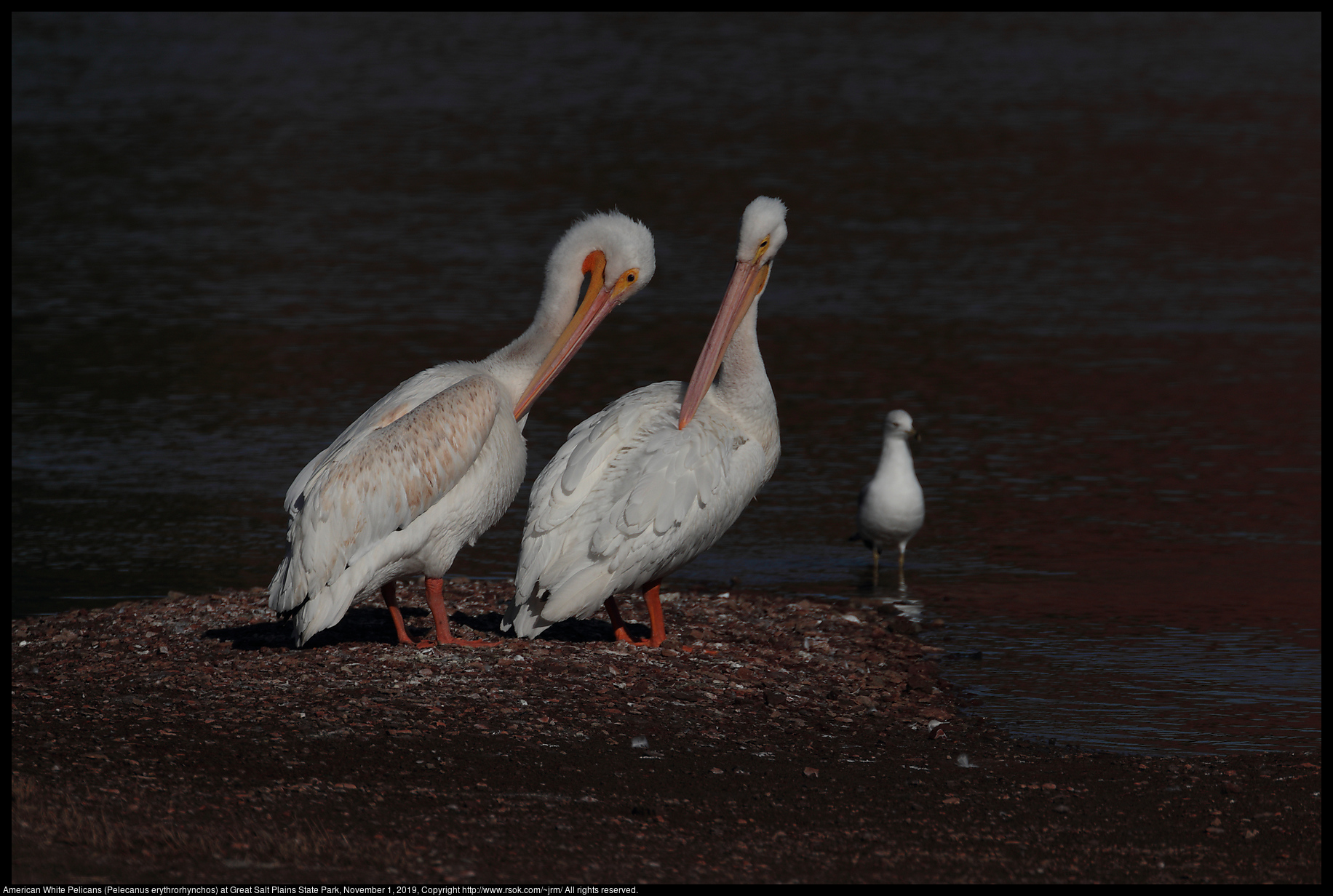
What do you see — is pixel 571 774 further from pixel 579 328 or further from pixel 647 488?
pixel 579 328

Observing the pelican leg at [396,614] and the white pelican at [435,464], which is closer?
the white pelican at [435,464]

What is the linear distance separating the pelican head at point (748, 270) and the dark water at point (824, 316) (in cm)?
172

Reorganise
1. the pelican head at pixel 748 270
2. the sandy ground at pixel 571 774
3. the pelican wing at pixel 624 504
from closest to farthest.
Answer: the sandy ground at pixel 571 774 → the pelican wing at pixel 624 504 → the pelican head at pixel 748 270

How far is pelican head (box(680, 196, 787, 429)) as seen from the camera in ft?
23.4

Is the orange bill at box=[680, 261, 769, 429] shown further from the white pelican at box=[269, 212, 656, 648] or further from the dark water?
the dark water

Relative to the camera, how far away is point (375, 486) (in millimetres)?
6176

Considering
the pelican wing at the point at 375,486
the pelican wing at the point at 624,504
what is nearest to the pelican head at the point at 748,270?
the pelican wing at the point at 624,504

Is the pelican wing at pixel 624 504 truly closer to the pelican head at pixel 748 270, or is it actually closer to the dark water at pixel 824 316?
the pelican head at pixel 748 270

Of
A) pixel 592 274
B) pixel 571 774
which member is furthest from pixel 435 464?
pixel 571 774

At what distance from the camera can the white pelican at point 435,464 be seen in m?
6.14

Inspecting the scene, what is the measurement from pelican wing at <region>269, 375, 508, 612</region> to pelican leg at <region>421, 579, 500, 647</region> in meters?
0.37

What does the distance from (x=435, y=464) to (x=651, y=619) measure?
118 centimetres

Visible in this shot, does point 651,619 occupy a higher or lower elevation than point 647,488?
lower

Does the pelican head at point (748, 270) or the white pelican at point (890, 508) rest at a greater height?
the pelican head at point (748, 270)
